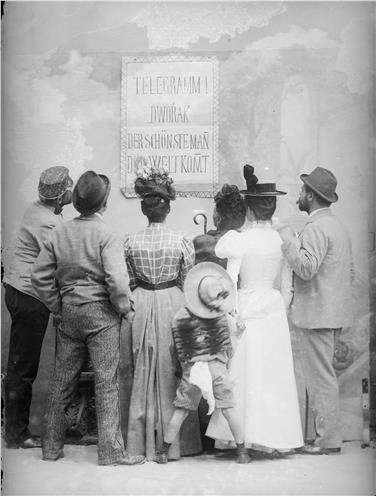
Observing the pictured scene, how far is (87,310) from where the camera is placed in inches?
205

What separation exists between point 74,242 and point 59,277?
28 centimetres

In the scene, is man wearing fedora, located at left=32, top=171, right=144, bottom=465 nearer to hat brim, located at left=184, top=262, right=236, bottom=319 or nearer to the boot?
the boot

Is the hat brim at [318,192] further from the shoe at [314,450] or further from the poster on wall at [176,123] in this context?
the shoe at [314,450]

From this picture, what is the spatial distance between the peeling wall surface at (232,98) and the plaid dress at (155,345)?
255 mm

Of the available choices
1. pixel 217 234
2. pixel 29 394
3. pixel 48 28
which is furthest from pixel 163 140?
pixel 29 394

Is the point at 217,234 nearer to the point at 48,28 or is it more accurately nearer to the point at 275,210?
the point at 275,210

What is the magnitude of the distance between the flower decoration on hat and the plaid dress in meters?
0.32

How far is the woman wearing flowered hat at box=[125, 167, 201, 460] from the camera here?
5.27 metres

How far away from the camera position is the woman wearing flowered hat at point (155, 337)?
527cm

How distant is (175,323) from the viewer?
5.25 metres

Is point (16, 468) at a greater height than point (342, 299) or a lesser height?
lesser

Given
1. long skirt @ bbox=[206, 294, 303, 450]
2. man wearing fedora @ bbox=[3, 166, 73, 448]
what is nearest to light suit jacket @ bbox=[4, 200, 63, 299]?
man wearing fedora @ bbox=[3, 166, 73, 448]

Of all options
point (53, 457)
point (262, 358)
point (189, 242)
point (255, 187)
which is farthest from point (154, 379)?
point (255, 187)

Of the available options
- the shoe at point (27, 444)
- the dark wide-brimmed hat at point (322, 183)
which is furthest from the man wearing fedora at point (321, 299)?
the shoe at point (27, 444)
